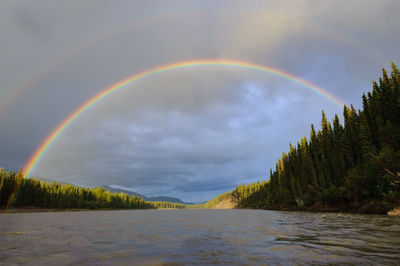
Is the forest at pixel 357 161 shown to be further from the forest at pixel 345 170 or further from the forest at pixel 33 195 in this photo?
the forest at pixel 33 195

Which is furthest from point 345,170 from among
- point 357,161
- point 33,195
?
point 33,195

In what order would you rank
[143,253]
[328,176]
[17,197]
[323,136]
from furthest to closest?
1. [17,197]
2. [323,136]
3. [328,176]
4. [143,253]

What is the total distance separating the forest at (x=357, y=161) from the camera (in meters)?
49.4

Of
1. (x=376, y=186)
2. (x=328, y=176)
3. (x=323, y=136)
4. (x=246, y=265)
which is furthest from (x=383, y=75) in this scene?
(x=246, y=265)

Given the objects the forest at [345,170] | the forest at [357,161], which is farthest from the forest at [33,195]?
the forest at [357,161]

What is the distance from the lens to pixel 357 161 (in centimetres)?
7981

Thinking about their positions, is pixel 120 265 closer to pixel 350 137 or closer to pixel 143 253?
pixel 143 253

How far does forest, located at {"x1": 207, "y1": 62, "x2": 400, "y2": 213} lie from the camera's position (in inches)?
1946

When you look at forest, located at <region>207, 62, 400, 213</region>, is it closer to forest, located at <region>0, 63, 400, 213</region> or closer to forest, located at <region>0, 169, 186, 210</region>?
forest, located at <region>0, 63, 400, 213</region>

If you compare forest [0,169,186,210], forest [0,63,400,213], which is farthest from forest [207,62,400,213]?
forest [0,169,186,210]

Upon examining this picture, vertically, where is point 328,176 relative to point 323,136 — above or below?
below

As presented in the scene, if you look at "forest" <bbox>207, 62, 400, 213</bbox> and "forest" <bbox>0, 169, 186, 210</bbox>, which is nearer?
"forest" <bbox>207, 62, 400, 213</bbox>

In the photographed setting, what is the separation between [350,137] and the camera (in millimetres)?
89125

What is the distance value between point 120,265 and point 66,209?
6342 inches
